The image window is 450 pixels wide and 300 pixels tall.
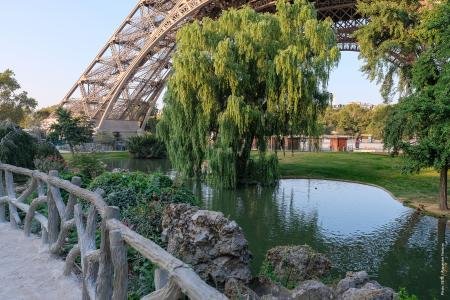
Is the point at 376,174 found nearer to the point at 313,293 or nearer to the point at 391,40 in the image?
the point at 391,40

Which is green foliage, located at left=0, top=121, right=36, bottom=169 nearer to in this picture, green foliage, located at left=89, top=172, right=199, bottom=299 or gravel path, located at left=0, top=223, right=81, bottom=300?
green foliage, located at left=89, top=172, right=199, bottom=299

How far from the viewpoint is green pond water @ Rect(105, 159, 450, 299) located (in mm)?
7531

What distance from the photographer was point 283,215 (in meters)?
12.0

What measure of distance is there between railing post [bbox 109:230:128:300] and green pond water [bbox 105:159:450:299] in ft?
12.7

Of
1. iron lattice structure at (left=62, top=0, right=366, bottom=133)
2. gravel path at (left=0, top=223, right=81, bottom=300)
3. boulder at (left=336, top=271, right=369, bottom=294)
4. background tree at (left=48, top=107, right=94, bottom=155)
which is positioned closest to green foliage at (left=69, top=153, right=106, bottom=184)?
gravel path at (left=0, top=223, right=81, bottom=300)

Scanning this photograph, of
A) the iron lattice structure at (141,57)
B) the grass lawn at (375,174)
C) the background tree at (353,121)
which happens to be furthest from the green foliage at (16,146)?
the background tree at (353,121)

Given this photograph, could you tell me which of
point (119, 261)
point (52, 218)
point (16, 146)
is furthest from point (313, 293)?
point (16, 146)

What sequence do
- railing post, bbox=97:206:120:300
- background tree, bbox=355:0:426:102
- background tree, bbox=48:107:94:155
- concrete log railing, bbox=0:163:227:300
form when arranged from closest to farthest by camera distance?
concrete log railing, bbox=0:163:227:300
railing post, bbox=97:206:120:300
background tree, bbox=355:0:426:102
background tree, bbox=48:107:94:155

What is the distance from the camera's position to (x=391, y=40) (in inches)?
568

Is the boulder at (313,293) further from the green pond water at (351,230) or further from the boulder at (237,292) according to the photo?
the green pond water at (351,230)

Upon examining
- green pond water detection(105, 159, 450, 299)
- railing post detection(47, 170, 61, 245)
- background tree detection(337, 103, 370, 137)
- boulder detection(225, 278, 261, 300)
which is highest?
background tree detection(337, 103, 370, 137)

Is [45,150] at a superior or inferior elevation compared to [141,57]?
inferior

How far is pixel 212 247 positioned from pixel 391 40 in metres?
12.1

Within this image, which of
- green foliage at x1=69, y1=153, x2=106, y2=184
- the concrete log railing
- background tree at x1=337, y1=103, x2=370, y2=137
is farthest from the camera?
background tree at x1=337, y1=103, x2=370, y2=137
